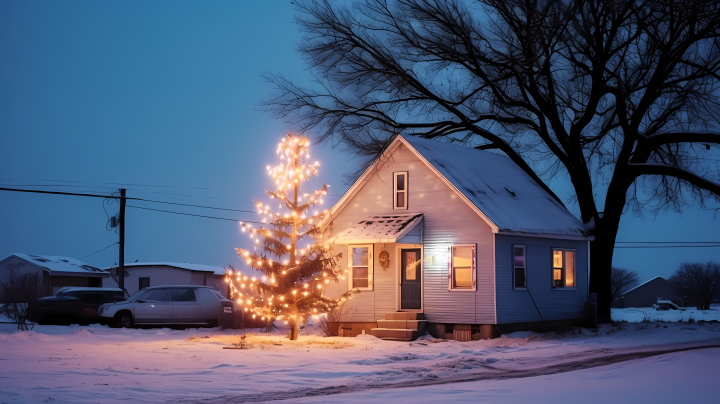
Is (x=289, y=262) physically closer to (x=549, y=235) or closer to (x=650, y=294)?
(x=549, y=235)

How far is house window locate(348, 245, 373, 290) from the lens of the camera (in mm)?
24188

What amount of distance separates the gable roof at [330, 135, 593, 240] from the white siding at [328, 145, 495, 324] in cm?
37

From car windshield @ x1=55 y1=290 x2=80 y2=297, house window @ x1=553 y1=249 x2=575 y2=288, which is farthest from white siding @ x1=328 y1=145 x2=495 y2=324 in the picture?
car windshield @ x1=55 y1=290 x2=80 y2=297

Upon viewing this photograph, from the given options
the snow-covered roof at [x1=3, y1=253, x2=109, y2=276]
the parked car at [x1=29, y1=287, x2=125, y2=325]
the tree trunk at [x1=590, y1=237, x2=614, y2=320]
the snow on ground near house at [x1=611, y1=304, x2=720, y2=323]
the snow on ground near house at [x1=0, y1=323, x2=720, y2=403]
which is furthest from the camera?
the snow-covered roof at [x1=3, y1=253, x2=109, y2=276]

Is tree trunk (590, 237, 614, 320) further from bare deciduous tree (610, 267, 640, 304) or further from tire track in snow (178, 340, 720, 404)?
bare deciduous tree (610, 267, 640, 304)

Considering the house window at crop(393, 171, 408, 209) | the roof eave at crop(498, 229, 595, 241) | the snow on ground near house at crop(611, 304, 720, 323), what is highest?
A: the house window at crop(393, 171, 408, 209)

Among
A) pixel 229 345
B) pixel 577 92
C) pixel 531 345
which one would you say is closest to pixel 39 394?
pixel 229 345

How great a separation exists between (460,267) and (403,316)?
7.65ft

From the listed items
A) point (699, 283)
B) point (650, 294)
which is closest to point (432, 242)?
point (699, 283)

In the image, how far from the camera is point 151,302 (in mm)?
25438

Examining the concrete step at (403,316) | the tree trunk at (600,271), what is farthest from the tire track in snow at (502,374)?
the tree trunk at (600,271)

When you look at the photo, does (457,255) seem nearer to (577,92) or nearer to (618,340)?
(618,340)

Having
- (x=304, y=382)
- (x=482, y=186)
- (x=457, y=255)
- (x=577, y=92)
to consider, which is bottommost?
(x=304, y=382)

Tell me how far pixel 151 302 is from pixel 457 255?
10.8m
